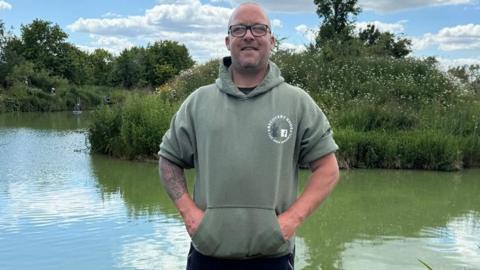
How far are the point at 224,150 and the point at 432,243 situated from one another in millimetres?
4673

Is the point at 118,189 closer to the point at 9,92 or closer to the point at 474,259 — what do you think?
the point at 474,259

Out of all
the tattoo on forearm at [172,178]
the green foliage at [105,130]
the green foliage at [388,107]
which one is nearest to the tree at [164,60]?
the green foliage at [388,107]

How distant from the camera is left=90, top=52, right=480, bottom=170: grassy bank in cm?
1123

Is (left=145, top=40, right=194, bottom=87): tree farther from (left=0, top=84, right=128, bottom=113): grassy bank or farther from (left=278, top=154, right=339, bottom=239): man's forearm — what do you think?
(left=278, top=154, right=339, bottom=239): man's forearm

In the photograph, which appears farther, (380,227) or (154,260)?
(380,227)

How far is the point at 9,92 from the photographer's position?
1539 inches

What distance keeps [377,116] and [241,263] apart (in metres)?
11.0

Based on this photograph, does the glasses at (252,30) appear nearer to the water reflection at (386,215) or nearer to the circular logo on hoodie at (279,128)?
the circular logo on hoodie at (279,128)

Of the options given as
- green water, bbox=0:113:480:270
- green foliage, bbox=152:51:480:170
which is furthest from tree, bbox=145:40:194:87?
green water, bbox=0:113:480:270

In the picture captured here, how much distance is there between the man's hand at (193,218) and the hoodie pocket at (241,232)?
31 mm

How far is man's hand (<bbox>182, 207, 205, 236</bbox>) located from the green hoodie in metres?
0.02

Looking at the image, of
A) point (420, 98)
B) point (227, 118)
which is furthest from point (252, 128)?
point (420, 98)

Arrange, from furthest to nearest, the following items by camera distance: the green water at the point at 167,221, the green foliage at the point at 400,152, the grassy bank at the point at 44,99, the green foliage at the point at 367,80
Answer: the grassy bank at the point at 44,99 → the green foliage at the point at 367,80 → the green foliage at the point at 400,152 → the green water at the point at 167,221

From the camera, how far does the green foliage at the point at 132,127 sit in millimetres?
11758
